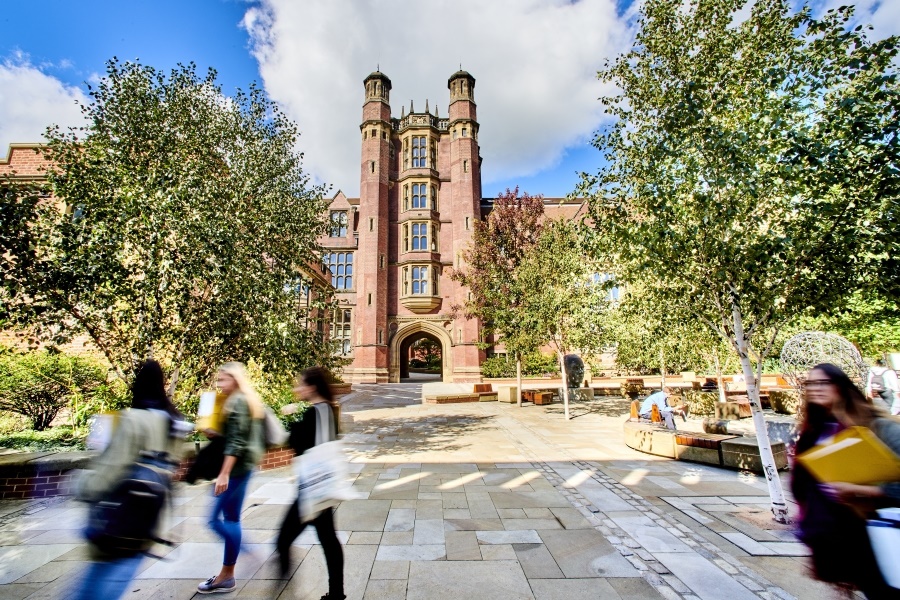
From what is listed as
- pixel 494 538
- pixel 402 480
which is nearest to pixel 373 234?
pixel 402 480

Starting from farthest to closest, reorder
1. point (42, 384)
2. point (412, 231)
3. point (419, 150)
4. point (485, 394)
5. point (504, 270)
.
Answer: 1. point (419, 150)
2. point (412, 231)
3. point (485, 394)
4. point (504, 270)
5. point (42, 384)

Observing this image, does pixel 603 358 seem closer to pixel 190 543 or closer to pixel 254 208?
pixel 254 208

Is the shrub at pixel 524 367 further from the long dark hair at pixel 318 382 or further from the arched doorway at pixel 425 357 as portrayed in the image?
the long dark hair at pixel 318 382

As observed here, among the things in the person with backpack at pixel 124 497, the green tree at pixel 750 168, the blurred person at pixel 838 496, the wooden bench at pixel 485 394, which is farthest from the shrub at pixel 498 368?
the person with backpack at pixel 124 497

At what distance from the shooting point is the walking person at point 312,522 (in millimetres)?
2850

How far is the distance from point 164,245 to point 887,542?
789 cm

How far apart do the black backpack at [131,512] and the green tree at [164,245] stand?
13.1 ft

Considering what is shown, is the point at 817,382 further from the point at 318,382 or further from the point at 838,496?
the point at 318,382

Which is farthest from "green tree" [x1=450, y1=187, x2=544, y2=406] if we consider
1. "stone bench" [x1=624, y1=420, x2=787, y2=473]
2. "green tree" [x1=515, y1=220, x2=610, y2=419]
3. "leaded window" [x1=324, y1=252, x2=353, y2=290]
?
"leaded window" [x1=324, y1=252, x2=353, y2=290]

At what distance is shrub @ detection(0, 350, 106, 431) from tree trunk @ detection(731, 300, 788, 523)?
11180 mm

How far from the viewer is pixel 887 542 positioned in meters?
1.99

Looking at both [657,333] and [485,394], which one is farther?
[485,394]

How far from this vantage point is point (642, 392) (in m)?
20.5

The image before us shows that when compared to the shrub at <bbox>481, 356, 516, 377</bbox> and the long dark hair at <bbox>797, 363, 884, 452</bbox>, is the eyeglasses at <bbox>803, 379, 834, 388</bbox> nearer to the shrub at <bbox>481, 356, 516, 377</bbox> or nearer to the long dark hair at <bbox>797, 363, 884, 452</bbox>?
the long dark hair at <bbox>797, 363, 884, 452</bbox>
